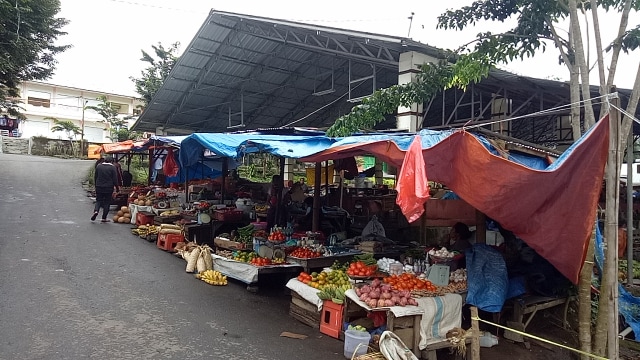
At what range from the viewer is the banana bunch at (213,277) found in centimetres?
731

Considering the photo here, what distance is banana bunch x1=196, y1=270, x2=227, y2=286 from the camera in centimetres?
731

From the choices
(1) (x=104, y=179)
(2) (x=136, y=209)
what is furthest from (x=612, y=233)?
(2) (x=136, y=209)

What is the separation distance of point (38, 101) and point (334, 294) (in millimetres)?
43607

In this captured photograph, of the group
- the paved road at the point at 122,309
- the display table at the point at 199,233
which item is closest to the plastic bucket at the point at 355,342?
the paved road at the point at 122,309

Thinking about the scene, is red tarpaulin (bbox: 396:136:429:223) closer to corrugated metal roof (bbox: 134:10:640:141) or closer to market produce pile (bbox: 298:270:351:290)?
market produce pile (bbox: 298:270:351:290)

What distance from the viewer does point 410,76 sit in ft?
31.7

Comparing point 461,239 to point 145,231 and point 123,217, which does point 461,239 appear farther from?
point 123,217

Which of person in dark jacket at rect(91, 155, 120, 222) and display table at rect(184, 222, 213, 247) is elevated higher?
person in dark jacket at rect(91, 155, 120, 222)

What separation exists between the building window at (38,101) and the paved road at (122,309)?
35.2 m

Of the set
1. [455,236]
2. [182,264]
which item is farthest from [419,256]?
[182,264]

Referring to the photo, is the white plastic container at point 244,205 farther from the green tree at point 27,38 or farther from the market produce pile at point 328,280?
the green tree at point 27,38

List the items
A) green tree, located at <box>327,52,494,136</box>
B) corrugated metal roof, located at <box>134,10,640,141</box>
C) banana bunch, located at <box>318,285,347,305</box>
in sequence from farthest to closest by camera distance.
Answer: corrugated metal roof, located at <box>134,10,640,141</box>
green tree, located at <box>327,52,494,136</box>
banana bunch, located at <box>318,285,347,305</box>

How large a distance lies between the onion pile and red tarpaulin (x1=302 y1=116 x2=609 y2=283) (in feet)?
4.37

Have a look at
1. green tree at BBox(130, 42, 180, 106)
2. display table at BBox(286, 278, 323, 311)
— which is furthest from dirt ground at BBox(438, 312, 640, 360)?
green tree at BBox(130, 42, 180, 106)
